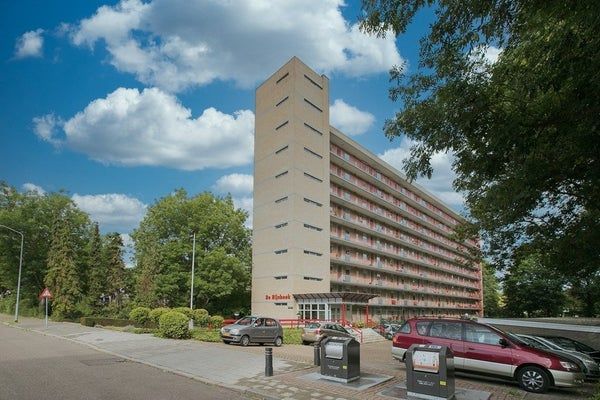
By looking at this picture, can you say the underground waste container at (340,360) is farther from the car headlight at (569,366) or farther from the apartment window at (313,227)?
the apartment window at (313,227)

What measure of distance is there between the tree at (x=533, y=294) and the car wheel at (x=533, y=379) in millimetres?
46629

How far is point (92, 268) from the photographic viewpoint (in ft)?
152

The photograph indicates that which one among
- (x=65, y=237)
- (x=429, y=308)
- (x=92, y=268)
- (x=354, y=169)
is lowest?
(x=429, y=308)

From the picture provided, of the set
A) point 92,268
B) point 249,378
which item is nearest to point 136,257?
point 92,268

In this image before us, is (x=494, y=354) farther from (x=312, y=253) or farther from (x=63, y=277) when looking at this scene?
(x=63, y=277)

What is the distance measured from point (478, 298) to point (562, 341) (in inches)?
3934

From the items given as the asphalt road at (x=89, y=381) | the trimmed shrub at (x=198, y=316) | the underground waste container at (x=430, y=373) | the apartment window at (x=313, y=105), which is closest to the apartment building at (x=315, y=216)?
the apartment window at (x=313, y=105)

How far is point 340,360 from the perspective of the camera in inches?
453

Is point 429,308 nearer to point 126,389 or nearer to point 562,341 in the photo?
point 562,341

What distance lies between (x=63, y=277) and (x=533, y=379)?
142 feet

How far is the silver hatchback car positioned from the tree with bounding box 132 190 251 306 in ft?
82.3

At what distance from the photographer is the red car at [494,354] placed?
38.0 feet

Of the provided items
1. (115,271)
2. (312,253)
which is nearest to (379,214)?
(312,253)

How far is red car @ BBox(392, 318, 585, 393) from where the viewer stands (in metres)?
11.6
